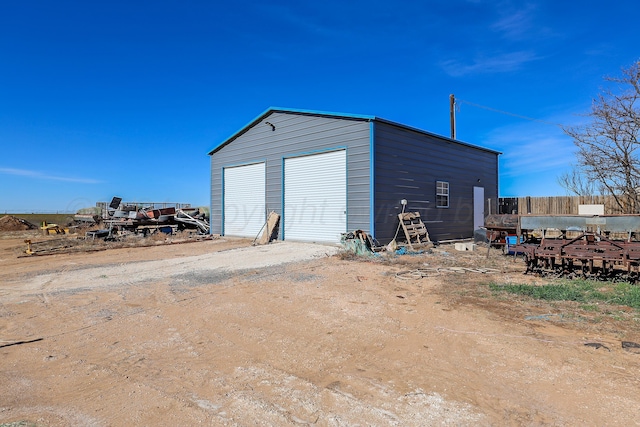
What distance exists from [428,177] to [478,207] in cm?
489

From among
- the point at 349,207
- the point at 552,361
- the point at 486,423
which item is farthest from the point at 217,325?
the point at 349,207

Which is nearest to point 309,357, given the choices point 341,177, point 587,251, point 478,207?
point 587,251

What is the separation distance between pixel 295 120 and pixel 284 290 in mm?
A: 9365

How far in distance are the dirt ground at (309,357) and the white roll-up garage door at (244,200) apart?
364 inches

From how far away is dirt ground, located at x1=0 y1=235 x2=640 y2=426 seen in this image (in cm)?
275

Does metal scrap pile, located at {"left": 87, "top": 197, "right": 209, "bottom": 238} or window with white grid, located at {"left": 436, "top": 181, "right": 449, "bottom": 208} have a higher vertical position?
window with white grid, located at {"left": 436, "top": 181, "right": 449, "bottom": 208}

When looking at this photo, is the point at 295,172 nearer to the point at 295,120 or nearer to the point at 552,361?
the point at 295,120

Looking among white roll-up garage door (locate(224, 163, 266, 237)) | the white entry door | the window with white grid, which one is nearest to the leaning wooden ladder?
the window with white grid

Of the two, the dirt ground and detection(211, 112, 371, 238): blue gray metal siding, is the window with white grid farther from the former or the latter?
the dirt ground

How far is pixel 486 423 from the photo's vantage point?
257cm

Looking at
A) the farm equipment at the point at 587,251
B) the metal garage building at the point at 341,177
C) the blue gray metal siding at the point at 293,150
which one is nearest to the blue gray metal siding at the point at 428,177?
the metal garage building at the point at 341,177

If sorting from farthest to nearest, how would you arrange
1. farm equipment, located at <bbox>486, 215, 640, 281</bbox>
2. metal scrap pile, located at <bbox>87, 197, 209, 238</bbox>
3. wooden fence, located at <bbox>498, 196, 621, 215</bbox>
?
metal scrap pile, located at <bbox>87, 197, 209, 238</bbox>
wooden fence, located at <bbox>498, 196, 621, 215</bbox>
farm equipment, located at <bbox>486, 215, 640, 281</bbox>

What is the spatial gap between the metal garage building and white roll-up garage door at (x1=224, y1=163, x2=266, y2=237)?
46mm

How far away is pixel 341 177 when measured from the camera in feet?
43.4
